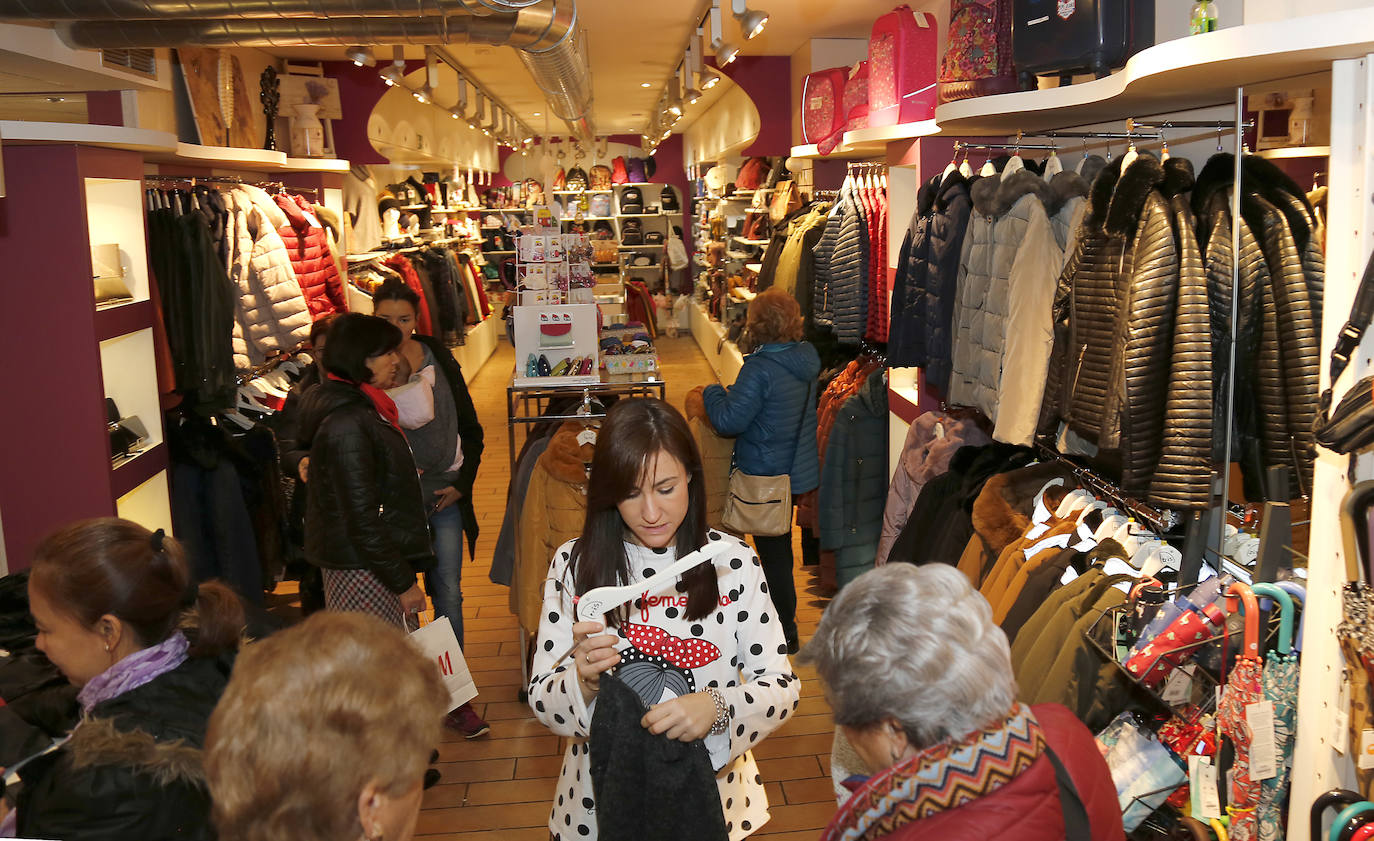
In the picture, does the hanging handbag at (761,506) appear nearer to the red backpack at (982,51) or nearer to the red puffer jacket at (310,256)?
the red backpack at (982,51)

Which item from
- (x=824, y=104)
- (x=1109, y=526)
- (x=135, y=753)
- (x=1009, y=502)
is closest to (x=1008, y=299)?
(x=1009, y=502)

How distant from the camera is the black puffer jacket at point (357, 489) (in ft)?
11.6

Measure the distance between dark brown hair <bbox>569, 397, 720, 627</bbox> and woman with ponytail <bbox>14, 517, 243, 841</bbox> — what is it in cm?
69

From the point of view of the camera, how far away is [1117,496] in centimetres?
323

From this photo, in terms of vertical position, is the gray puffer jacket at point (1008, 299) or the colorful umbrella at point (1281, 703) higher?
the gray puffer jacket at point (1008, 299)

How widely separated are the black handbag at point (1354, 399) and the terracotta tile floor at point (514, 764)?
2.25 m

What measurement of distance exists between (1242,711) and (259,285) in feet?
17.1

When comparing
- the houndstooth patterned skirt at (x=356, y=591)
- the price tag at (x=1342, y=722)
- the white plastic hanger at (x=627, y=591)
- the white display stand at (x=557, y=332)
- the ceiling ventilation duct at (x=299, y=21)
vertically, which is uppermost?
the ceiling ventilation duct at (x=299, y=21)

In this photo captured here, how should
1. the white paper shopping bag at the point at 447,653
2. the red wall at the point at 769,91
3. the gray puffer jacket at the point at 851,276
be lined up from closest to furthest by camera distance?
the white paper shopping bag at the point at 447,653 < the gray puffer jacket at the point at 851,276 < the red wall at the point at 769,91

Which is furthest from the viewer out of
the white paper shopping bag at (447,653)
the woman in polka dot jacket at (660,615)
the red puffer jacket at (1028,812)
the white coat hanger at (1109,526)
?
the white paper shopping bag at (447,653)

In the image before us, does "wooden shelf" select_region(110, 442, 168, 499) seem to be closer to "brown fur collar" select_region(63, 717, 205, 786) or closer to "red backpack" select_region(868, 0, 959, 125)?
"brown fur collar" select_region(63, 717, 205, 786)

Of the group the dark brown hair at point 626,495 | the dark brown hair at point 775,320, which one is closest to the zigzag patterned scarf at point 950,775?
the dark brown hair at point 626,495

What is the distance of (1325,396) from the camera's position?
2.25 meters

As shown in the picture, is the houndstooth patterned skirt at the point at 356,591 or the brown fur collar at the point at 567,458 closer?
the houndstooth patterned skirt at the point at 356,591
